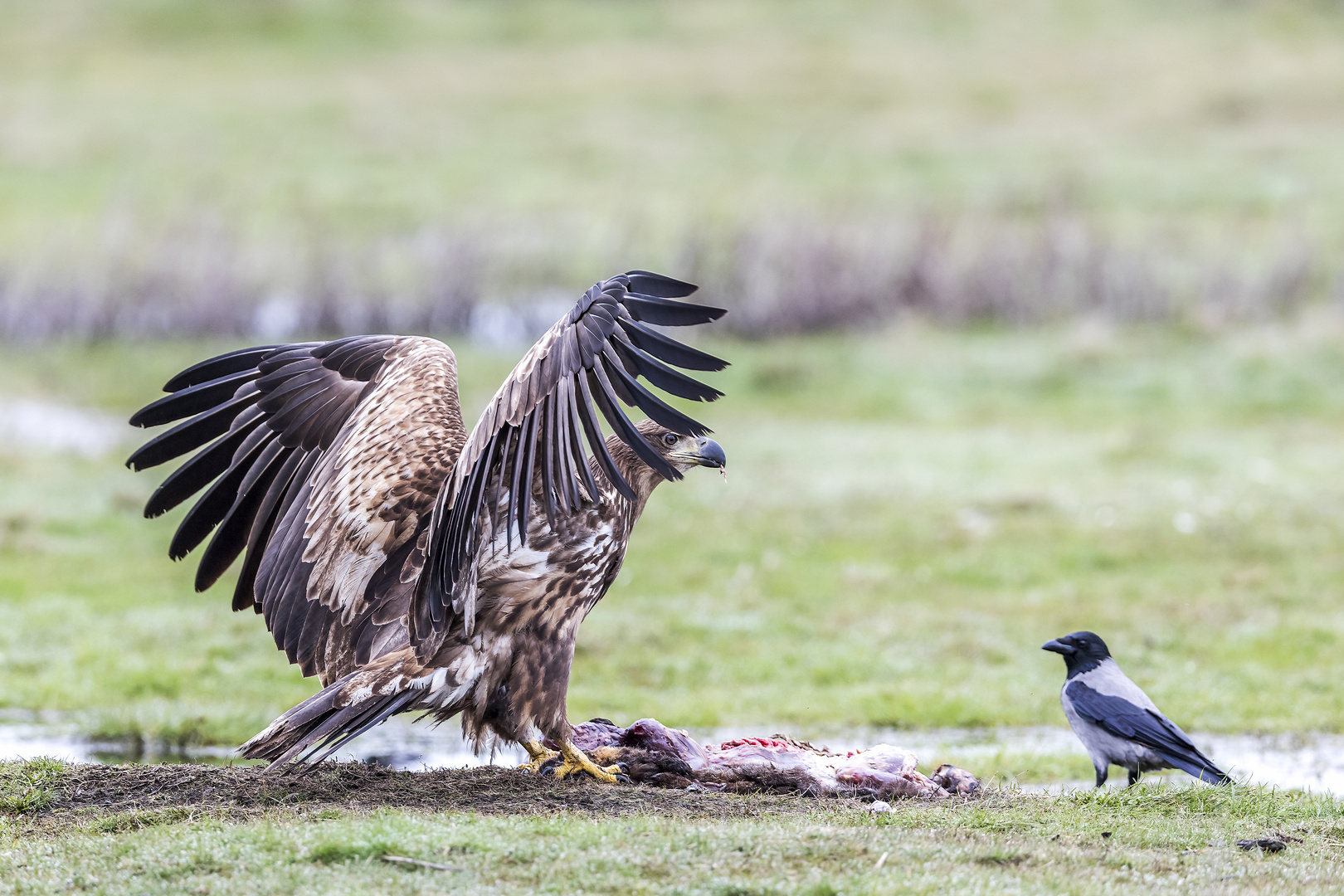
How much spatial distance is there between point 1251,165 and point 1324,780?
3781cm

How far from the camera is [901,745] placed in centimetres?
929

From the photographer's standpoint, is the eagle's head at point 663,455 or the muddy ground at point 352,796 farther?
the eagle's head at point 663,455

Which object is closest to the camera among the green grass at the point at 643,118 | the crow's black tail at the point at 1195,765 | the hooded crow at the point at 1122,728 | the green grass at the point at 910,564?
the crow's black tail at the point at 1195,765

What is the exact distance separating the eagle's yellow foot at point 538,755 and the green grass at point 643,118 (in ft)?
71.0

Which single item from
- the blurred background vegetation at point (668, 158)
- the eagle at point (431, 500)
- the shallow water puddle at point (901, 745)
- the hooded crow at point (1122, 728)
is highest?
the blurred background vegetation at point (668, 158)

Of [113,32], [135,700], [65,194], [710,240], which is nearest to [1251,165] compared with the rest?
[710,240]

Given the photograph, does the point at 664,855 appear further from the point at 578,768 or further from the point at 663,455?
the point at 663,455

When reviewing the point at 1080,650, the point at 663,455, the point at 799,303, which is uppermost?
the point at 799,303

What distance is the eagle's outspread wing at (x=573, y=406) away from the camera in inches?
226

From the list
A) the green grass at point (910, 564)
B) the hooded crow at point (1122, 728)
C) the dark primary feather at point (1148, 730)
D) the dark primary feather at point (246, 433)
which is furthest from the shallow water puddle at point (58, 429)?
the dark primary feather at point (1148, 730)

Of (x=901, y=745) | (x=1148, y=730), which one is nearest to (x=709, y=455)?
(x=1148, y=730)

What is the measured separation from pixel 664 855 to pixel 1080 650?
3.49 meters

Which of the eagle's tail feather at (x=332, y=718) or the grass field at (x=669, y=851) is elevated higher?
the eagle's tail feather at (x=332, y=718)

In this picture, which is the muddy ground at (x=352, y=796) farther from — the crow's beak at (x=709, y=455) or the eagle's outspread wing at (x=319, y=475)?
the crow's beak at (x=709, y=455)
